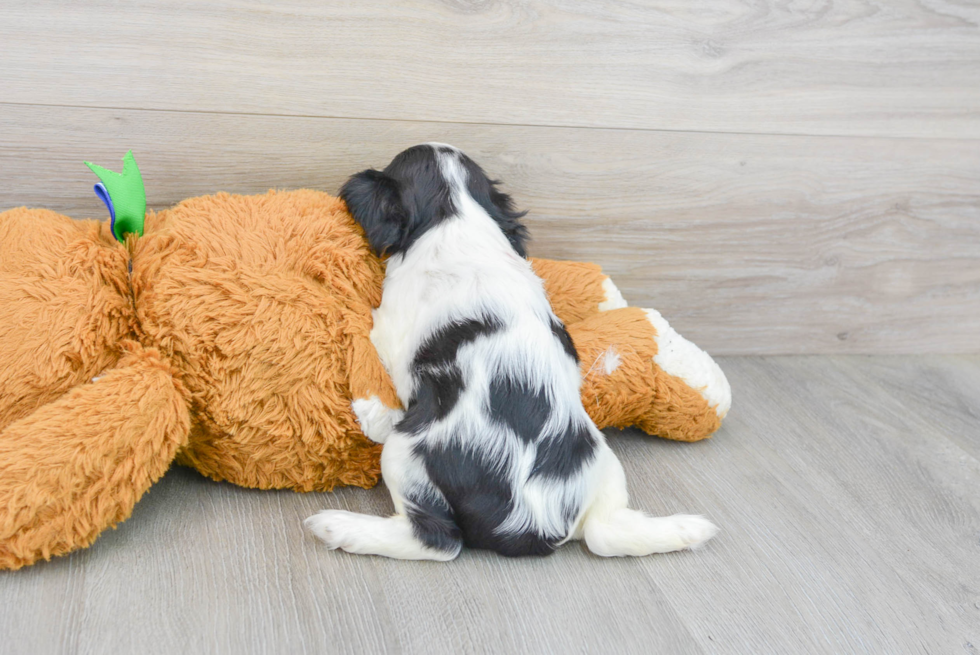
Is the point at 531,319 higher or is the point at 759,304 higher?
the point at 531,319

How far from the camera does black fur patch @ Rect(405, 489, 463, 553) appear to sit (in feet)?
3.93

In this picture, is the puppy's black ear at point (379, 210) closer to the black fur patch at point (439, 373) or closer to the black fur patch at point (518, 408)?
the black fur patch at point (439, 373)

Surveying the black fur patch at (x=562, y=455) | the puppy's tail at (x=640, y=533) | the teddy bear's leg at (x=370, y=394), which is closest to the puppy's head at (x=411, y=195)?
the teddy bear's leg at (x=370, y=394)

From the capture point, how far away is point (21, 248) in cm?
125

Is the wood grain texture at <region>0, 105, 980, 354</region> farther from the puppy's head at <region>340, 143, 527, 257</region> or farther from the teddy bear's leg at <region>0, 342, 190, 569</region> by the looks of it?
the teddy bear's leg at <region>0, 342, 190, 569</region>

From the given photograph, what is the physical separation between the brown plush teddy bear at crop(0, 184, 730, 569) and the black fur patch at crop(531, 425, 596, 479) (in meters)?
0.29

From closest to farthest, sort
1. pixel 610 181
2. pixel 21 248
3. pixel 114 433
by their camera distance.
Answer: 1. pixel 114 433
2. pixel 21 248
3. pixel 610 181

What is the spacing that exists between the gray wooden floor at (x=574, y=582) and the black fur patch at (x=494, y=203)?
51cm

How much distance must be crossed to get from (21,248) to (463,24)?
905mm

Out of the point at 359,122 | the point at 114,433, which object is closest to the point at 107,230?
the point at 114,433

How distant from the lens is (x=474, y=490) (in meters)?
1.17

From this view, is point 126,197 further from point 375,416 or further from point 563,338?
point 563,338

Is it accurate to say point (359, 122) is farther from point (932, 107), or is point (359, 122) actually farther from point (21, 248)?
point (932, 107)

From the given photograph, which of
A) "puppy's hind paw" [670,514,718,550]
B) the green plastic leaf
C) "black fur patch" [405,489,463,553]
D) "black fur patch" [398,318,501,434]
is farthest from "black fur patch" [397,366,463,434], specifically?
the green plastic leaf
